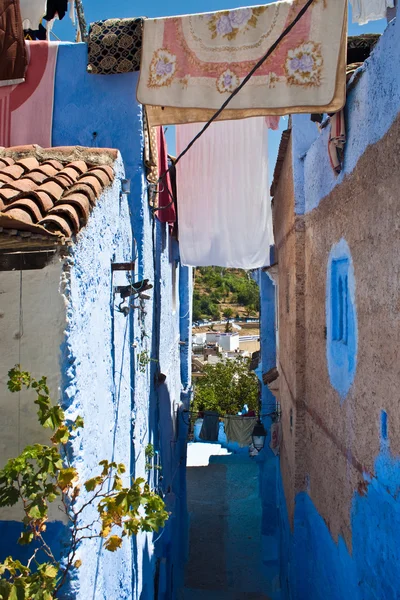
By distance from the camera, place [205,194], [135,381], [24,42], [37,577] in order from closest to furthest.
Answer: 1. [37,577]
2. [135,381]
3. [24,42]
4. [205,194]

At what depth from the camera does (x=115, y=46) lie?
6.49 metres

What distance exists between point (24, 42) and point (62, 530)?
5.97 m

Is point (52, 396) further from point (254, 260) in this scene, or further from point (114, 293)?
point (254, 260)

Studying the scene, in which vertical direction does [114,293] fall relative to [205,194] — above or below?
below

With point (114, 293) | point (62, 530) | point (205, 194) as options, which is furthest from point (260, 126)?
point (62, 530)

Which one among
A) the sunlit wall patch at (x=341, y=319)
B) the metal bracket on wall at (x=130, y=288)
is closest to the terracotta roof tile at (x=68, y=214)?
the metal bracket on wall at (x=130, y=288)

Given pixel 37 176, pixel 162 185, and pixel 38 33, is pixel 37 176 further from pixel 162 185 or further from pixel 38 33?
pixel 38 33

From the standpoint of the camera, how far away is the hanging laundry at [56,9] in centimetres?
802

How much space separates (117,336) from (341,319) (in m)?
2.53

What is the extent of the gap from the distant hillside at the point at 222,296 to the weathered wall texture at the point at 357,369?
44.5m

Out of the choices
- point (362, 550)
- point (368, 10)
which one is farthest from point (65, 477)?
point (368, 10)

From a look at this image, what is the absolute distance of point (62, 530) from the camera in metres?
3.38

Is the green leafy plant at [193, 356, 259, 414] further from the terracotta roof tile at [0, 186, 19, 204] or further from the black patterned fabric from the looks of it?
the terracotta roof tile at [0, 186, 19, 204]

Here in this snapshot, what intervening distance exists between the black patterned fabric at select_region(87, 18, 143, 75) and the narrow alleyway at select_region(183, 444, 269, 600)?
365 inches
